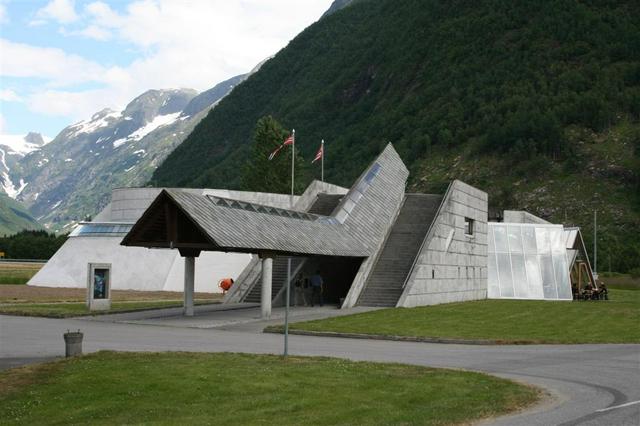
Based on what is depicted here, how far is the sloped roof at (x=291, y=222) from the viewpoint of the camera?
37000mm

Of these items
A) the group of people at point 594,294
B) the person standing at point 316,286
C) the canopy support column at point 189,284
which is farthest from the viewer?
the group of people at point 594,294

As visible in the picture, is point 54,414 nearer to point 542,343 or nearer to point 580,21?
point 542,343

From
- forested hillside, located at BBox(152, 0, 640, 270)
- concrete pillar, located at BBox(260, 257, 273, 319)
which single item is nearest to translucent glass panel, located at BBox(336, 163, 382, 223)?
concrete pillar, located at BBox(260, 257, 273, 319)

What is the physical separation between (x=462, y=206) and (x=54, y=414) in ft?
142

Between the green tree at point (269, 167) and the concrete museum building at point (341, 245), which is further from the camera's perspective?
the green tree at point (269, 167)

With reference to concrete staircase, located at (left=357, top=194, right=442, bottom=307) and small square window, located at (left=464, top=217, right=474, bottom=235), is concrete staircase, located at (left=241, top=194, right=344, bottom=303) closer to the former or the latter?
concrete staircase, located at (left=357, top=194, right=442, bottom=307)

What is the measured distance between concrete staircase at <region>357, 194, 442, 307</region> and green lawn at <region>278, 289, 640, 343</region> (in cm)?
272

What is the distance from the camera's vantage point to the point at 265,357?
23062mm

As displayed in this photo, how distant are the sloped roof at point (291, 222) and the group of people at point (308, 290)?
334 cm

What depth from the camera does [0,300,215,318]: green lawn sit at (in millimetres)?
39438

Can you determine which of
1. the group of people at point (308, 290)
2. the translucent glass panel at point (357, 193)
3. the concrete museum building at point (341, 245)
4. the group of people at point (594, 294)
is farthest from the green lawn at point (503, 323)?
the group of people at point (594, 294)

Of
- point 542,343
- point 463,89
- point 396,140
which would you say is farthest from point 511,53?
point 542,343

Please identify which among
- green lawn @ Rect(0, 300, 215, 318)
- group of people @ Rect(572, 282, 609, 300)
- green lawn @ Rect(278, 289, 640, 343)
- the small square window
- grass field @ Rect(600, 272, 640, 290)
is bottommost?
green lawn @ Rect(278, 289, 640, 343)

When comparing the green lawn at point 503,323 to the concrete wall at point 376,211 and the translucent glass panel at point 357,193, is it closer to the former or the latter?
the concrete wall at point 376,211
